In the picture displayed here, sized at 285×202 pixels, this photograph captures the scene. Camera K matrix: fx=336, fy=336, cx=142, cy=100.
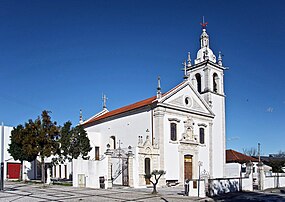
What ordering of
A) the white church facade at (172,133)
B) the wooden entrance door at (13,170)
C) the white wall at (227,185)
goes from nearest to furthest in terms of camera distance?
the white wall at (227,185) → the white church facade at (172,133) → the wooden entrance door at (13,170)

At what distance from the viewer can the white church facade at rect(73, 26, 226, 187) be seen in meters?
28.4

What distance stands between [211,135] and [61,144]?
51.5 ft

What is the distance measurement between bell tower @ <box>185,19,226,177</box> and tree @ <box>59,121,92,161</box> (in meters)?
12.9

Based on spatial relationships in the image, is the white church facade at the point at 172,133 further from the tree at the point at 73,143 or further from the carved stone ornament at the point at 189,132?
the tree at the point at 73,143

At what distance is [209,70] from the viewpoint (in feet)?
126

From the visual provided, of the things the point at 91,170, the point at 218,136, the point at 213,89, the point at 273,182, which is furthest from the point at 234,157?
the point at 91,170

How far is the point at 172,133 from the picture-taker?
31734mm

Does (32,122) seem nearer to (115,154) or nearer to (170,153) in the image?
(115,154)

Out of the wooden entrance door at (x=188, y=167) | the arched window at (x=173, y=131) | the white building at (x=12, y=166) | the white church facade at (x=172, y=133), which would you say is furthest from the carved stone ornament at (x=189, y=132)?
the white building at (x=12, y=166)

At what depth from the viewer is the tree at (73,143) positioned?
107 feet

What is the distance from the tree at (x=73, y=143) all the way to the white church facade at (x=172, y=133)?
7.06 feet

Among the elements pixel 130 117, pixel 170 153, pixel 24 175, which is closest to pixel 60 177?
pixel 24 175

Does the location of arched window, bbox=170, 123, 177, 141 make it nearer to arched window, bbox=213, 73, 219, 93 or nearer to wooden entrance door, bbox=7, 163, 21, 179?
arched window, bbox=213, 73, 219, 93

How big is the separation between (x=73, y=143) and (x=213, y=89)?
17.2m
